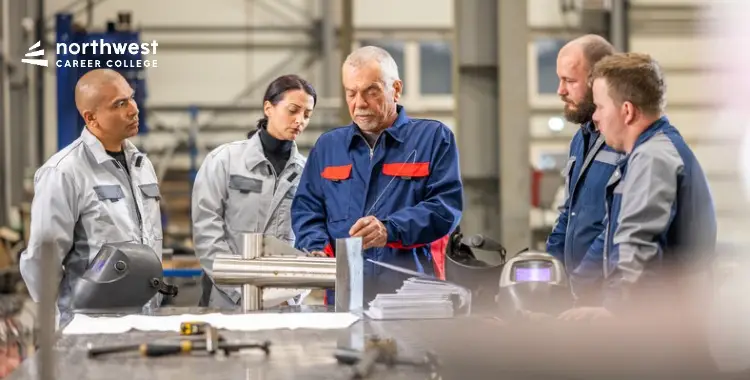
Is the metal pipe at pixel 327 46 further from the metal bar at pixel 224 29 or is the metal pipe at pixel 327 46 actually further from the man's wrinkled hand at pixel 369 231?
the man's wrinkled hand at pixel 369 231

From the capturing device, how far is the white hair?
2873mm

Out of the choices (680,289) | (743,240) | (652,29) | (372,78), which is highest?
(652,29)

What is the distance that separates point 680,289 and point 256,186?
161 centimetres

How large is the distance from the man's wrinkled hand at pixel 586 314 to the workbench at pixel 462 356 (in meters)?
0.03

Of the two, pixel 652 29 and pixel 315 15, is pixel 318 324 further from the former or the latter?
pixel 315 15

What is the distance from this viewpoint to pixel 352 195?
2914 mm

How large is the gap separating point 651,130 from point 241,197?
152 centimetres

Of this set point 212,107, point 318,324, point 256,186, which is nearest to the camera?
point 318,324

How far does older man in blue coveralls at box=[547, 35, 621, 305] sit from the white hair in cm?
48

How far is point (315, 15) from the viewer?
10828 mm

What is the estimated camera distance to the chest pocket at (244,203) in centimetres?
331

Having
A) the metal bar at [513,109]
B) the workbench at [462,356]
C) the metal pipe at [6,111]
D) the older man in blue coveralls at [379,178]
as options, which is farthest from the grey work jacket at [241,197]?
the metal pipe at [6,111]

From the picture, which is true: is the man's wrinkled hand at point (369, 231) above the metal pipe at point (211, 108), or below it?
below

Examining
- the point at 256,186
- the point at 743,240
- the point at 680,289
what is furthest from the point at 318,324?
the point at 743,240
